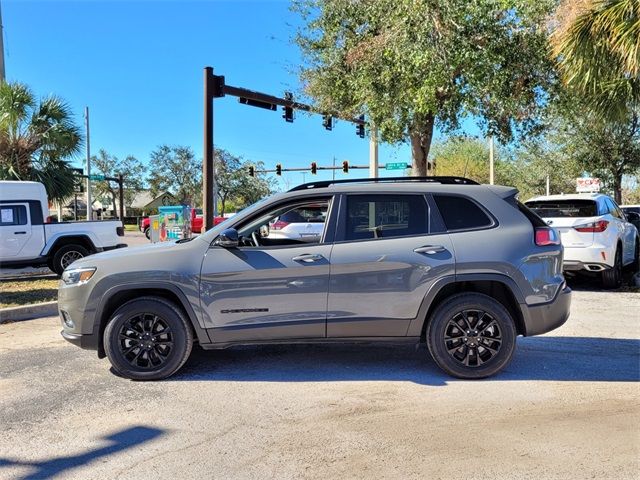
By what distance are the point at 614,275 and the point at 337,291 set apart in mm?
7190

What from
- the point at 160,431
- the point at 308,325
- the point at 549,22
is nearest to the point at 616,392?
the point at 308,325

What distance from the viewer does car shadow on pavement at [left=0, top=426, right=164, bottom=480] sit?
131 inches

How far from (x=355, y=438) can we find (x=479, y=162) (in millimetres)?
43076

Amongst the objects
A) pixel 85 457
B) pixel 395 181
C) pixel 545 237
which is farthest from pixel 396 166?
pixel 85 457

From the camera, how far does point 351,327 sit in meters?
4.88

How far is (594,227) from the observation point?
30.0ft

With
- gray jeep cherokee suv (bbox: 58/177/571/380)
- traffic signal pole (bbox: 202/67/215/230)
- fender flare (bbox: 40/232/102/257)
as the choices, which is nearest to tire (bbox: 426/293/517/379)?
gray jeep cherokee suv (bbox: 58/177/571/380)

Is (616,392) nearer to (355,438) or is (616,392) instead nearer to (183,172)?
(355,438)

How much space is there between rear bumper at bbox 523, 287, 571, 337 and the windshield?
5013 millimetres

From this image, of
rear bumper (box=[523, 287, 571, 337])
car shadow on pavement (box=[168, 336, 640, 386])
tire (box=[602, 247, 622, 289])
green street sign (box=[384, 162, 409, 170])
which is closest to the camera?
rear bumper (box=[523, 287, 571, 337])

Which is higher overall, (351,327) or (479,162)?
(479,162)

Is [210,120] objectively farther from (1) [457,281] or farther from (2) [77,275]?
(1) [457,281]

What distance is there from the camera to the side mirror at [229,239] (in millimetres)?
4781

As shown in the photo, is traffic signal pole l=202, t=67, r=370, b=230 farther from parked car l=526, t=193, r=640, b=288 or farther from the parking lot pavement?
the parking lot pavement
